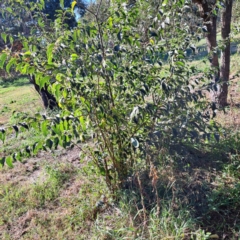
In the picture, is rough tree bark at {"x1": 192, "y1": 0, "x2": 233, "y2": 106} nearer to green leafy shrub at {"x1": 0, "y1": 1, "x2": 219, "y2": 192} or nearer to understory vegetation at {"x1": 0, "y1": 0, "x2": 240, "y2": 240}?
understory vegetation at {"x1": 0, "y1": 0, "x2": 240, "y2": 240}

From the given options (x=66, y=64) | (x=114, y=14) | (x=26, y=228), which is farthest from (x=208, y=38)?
(x=26, y=228)

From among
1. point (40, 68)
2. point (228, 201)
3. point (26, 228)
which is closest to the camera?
point (40, 68)

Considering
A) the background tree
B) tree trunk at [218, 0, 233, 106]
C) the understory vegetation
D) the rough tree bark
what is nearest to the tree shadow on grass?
the understory vegetation

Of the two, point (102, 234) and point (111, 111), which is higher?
point (111, 111)

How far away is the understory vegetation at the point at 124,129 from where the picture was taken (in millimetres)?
1788

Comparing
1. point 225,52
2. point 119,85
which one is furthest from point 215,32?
point 119,85

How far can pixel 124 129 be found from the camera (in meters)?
2.26

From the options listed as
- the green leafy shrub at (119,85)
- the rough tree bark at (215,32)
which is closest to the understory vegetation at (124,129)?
the green leafy shrub at (119,85)

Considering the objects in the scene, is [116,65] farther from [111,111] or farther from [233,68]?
[233,68]

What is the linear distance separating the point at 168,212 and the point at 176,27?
1.58 m

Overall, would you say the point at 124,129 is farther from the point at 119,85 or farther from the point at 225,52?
the point at 225,52

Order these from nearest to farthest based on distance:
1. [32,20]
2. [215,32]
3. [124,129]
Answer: [124,129] < [32,20] < [215,32]

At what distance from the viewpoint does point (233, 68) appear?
7395 mm

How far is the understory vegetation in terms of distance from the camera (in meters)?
1.79
